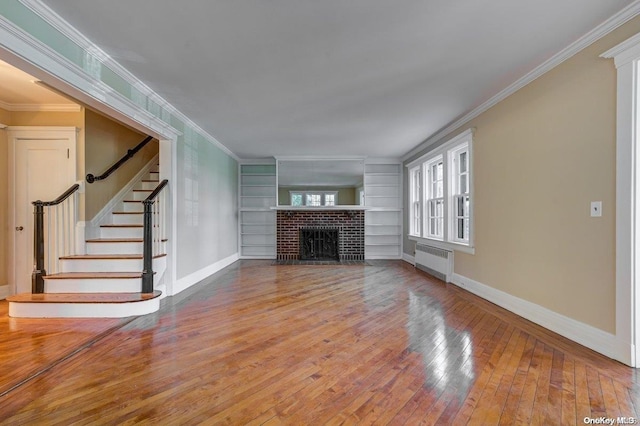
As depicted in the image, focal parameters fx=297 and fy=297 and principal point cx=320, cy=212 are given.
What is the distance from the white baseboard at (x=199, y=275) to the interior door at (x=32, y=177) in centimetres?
191

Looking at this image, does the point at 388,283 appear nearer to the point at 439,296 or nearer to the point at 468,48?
the point at 439,296

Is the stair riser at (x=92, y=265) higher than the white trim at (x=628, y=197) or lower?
lower

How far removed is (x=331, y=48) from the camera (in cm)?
247

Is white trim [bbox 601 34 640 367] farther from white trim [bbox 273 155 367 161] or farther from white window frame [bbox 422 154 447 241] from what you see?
white trim [bbox 273 155 367 161]

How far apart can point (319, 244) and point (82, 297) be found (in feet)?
15.7

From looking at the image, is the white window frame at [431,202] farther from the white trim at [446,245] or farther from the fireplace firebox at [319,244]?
the fireplace firebox at [319,244]

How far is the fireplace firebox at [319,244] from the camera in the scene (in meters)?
7.22

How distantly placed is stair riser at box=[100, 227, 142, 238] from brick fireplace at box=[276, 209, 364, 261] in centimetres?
340

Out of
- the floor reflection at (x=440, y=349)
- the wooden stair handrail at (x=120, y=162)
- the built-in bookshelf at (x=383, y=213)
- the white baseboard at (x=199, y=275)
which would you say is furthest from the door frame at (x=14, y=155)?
the built-in bookshelf at (x=383, y=213)

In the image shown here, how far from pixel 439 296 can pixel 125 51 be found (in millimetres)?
4318

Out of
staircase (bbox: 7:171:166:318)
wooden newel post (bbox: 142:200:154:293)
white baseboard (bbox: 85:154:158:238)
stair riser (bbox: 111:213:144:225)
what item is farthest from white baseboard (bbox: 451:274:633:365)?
white baseboard (bbox: 85:154:158:238)

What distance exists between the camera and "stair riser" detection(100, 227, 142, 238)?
4.25 m

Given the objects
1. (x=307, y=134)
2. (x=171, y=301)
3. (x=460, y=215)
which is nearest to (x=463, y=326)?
(x=460, y=215)

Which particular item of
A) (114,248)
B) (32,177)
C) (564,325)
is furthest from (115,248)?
(564,325)
